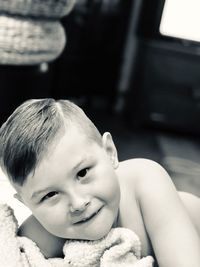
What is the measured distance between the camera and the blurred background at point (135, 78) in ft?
5.79

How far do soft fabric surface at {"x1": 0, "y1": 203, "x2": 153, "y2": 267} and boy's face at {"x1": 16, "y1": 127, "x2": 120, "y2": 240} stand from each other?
0.08 feet

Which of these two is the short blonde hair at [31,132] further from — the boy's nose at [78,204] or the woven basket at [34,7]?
the woven basket at [34,7]

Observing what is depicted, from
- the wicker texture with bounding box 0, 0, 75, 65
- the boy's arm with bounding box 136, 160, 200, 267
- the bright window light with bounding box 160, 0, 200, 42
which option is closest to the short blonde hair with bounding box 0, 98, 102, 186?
the boy's arm with bounding box 136, 160, 200, 267

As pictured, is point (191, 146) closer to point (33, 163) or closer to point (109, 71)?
point (109, 71)

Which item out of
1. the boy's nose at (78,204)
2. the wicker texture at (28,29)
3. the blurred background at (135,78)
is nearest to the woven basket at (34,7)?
the wicker texture at (28,29)

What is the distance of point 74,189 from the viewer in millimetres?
506

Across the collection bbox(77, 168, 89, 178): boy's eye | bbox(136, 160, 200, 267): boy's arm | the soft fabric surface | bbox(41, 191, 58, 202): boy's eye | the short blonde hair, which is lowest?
the soft fabric surface

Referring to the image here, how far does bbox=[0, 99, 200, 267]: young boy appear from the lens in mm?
504

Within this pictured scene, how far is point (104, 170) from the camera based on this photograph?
53 centimetres

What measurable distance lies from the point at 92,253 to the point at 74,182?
0.39 feet

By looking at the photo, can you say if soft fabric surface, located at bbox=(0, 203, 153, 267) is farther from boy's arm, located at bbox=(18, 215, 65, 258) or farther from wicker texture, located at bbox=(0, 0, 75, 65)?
wicker texture, located at bbox=(0, 0, 75, 65)

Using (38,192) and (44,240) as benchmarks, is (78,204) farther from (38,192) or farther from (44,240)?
(44,240)

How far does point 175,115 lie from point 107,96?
505mm

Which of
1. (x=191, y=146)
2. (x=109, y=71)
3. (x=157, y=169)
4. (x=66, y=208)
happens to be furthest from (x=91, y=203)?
(x=109, y=71)
